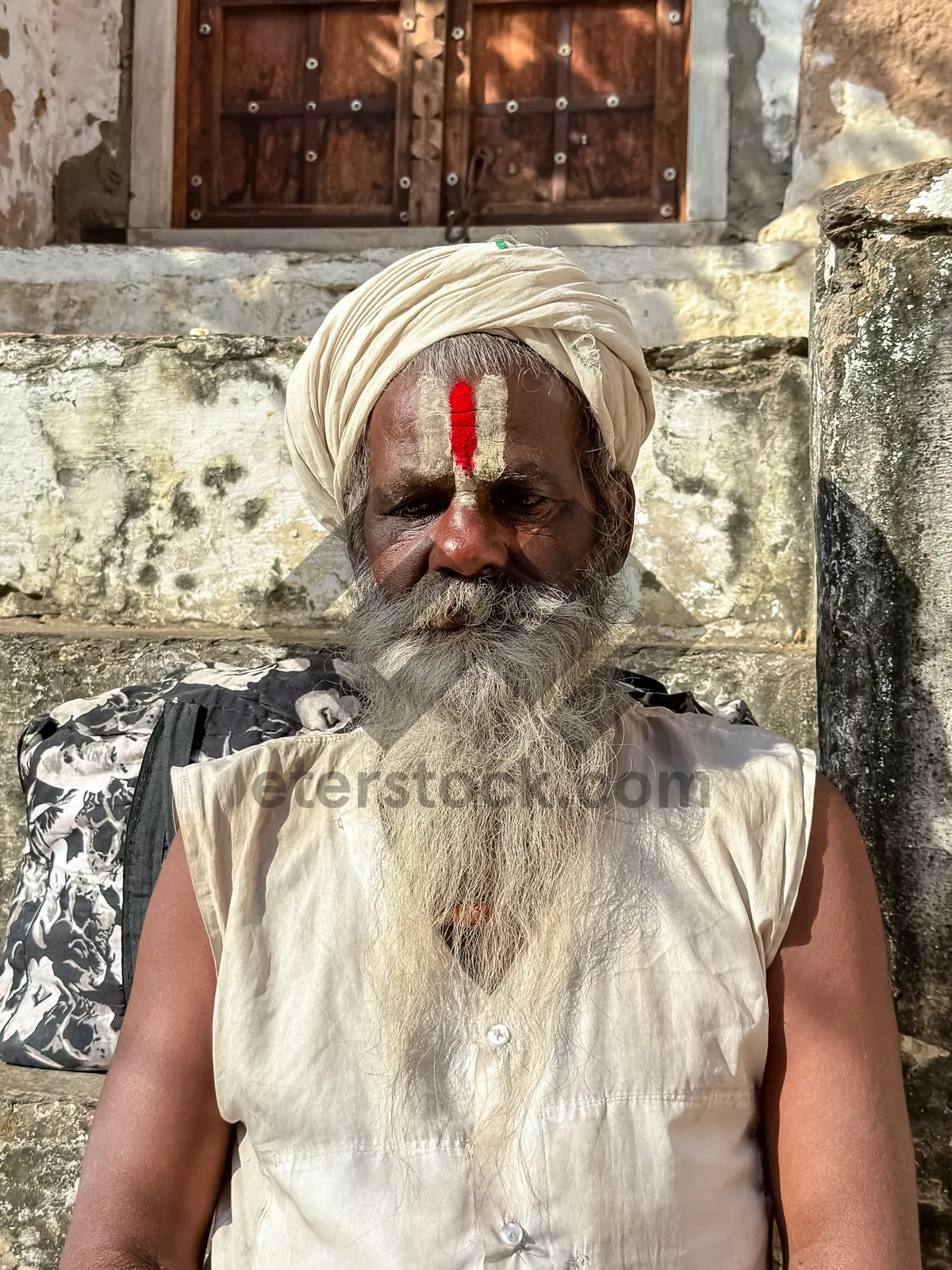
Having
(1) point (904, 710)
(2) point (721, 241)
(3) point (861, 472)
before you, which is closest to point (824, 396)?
(3) point (861, 472)

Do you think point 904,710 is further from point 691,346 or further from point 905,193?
point 691,346

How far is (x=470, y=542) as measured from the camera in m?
1.52

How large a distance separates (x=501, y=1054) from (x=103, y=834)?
3.36ft

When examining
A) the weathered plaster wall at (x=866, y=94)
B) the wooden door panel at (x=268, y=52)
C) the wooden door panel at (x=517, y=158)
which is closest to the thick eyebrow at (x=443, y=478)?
the weathered plaster wall at (x=866, y=94)

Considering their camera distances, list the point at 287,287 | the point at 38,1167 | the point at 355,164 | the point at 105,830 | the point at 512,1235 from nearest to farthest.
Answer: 1. the point at 512,1235
2. the point at 38,1167
3. the point at 105,830
4. the point at 287,287
5. the point at 355,164

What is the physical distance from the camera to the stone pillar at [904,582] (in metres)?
1.68

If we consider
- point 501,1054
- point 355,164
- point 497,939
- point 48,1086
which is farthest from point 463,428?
point 355,164

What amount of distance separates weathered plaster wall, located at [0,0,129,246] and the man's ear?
2.53 metres

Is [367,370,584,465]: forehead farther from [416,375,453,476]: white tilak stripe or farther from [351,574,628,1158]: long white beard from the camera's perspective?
[351,574,628,1158]: long white beard

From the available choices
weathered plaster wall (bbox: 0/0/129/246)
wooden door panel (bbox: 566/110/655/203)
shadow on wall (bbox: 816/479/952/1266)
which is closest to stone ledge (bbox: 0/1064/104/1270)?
shadow on wall (bbox: 816/479/952/1266)

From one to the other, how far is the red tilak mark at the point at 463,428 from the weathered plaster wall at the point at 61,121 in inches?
96.7

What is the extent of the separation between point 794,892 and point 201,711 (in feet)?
3.70

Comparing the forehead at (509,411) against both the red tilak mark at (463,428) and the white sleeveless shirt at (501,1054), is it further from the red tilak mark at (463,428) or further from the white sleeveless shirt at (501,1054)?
the white sleeveless shirt at (501,1054)

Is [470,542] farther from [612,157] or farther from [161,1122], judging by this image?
[612,157]
